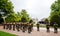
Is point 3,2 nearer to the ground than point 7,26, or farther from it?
farther from it

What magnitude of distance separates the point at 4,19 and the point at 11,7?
4460mm

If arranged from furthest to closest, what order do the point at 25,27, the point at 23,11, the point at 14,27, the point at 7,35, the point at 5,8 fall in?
the point at 23,11, the point at 5,8, the point at 14,27, the point at 25,27, the point at 7,35

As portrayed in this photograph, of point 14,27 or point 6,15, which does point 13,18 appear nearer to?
point 6,15

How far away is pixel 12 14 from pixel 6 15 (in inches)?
77.5

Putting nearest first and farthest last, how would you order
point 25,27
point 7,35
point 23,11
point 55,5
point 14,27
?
point 7,35 < point 25,27 < point 14,27 < point 55,5 < point 23,11

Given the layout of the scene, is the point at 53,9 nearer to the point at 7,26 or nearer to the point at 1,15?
the point at 1,15

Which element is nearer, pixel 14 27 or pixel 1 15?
pixel 14 27

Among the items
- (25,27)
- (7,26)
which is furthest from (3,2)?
(25,27)

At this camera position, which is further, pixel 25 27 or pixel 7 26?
pixel 7 26

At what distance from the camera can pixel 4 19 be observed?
68.6 meters

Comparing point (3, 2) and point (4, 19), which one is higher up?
point (3, 2)

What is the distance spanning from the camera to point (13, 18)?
70000 millimetres

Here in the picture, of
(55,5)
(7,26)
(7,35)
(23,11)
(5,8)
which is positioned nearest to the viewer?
(7,35)

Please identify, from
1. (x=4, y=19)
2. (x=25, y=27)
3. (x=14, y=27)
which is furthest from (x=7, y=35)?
(x=4, y=19)
